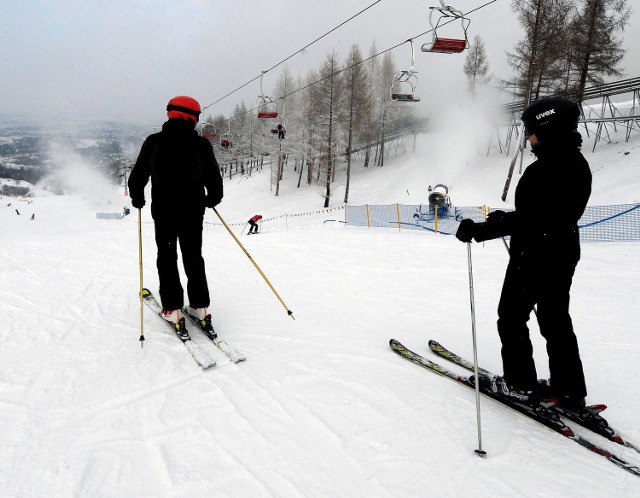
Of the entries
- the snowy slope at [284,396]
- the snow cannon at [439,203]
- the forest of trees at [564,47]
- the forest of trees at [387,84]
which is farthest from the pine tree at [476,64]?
the snowy slope at [284,396]

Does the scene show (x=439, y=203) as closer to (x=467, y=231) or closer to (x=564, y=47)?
(x=564, y=47)

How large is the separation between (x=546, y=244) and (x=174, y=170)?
2992 millimetres

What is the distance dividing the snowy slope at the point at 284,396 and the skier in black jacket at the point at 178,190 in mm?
503

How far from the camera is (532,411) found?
252 centimetres

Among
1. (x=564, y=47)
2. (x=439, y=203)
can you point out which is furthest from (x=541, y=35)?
(x=439, y=203)

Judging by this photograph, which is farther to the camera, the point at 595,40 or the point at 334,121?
the point at 334,121

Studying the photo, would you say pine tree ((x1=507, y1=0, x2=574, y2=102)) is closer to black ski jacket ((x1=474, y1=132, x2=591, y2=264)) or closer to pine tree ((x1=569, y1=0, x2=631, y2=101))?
pine tree ((x1=569, y1=0, x2=631, y2=101))

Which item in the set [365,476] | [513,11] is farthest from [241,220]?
[365,476]

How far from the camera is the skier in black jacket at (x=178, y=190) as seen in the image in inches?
137

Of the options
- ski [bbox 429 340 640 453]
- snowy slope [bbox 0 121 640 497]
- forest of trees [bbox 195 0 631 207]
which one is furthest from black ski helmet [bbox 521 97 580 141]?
forest of trees [bbox 195 0 631 207]

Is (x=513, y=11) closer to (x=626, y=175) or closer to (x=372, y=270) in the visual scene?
(x=626, y=175)

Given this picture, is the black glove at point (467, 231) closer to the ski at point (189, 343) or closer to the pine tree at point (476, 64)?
the ski at point (189, 343)

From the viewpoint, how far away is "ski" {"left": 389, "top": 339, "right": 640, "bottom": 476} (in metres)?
2.14

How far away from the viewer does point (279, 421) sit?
2355 millimetres
